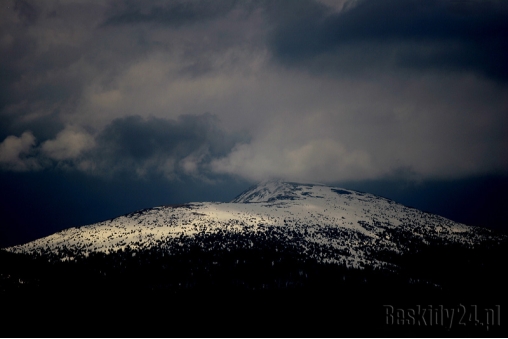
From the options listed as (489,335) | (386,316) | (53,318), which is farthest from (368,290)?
(53,318)

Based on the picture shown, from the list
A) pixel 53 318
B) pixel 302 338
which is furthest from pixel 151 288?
pixel 302 338

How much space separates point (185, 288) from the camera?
185m

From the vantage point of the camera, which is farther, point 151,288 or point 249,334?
point 151,288

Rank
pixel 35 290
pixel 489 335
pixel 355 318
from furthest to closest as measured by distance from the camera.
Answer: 1. pixel 35 290
2. pixel 355 318
3. pixel 489 335

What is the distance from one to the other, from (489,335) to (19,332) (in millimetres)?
240154

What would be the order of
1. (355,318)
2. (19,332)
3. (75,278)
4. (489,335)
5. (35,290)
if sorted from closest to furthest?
(19,332) < (489,335) < (355,318) < (35,290) < (75,278)

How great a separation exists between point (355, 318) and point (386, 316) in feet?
67.9

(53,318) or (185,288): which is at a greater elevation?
(185,288)

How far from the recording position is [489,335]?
493 ft

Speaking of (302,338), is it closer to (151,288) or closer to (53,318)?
(151,288)

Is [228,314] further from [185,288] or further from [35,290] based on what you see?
[35,290]

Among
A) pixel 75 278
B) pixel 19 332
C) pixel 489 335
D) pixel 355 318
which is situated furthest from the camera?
pixel 75 278

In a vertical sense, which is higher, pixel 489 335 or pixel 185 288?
pixel 185 288

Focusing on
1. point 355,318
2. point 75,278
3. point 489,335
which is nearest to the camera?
point 489,335
